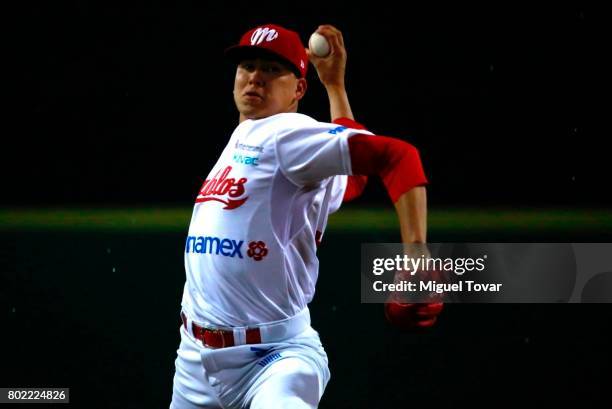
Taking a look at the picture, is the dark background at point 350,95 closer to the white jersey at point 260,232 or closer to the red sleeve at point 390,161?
the white jersey at point 260,232

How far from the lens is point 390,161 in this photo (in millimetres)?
2027

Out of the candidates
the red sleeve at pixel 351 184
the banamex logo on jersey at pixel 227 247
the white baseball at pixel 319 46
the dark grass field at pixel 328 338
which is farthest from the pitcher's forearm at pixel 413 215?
the dark grass field at pixel 328 338

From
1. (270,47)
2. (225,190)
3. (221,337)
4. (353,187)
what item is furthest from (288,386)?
(270,47)

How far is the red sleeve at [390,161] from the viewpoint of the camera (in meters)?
1.99

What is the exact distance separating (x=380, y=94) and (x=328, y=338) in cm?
406

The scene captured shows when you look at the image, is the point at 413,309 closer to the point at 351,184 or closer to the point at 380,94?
the point at 351,184

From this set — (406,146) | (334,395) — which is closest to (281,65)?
(406,146)

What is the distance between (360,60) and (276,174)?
5610mm

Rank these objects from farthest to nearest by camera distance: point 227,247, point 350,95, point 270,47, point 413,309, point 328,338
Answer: point 350,95 < point 328,338 < point 270,47 < point 227,247 < point 413,309

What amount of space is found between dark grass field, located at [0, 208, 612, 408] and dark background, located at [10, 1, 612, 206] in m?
2.11

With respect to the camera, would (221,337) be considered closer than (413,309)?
No

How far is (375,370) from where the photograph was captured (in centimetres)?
371

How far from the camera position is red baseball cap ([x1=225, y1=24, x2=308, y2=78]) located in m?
2.49

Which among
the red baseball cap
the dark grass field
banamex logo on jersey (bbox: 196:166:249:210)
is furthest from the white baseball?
the dark grass field
